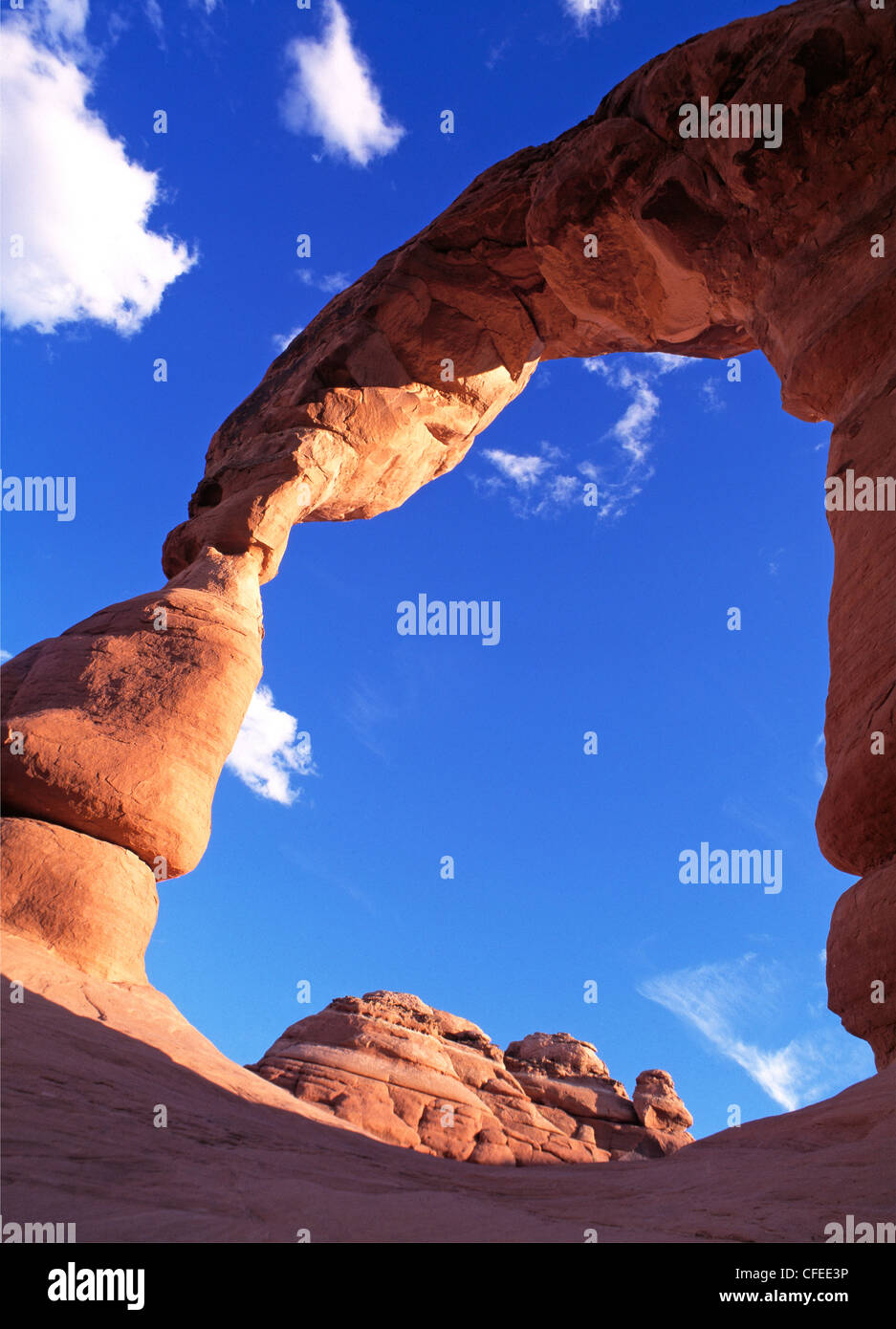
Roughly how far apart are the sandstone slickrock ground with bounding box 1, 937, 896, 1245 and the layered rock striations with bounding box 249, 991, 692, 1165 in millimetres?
5055

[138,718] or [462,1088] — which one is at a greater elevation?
[138,718]

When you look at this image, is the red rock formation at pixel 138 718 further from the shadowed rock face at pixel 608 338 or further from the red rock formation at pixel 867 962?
the red rock formation at pixel 867 962

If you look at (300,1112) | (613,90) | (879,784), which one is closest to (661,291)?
(613,90)

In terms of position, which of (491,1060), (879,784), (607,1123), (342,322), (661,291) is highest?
(342,322)

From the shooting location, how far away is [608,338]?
13.8 metres

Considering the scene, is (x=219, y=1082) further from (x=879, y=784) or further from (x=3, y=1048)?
(x=879, y=784)

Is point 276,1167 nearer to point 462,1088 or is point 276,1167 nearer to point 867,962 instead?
point 867,962

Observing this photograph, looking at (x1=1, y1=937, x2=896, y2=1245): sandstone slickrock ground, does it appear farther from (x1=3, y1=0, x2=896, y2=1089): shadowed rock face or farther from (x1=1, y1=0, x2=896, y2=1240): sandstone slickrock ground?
(x1=3, y1=0, x2=896, y2=1089): shadowed rock face

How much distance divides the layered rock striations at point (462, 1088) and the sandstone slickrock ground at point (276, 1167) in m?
5.05

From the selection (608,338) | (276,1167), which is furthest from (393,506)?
(276,1167)

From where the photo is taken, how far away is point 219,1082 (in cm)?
667

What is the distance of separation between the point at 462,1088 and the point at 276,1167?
8933 millimetres
